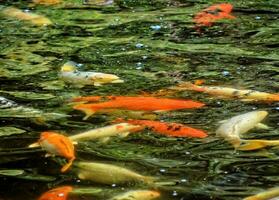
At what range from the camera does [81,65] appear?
571 centimetres

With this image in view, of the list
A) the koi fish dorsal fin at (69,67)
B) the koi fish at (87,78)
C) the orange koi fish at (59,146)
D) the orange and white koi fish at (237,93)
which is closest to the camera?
the orange koi fish at (59,146)

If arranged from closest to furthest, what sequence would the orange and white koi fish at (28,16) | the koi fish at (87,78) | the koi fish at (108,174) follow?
the koi fish at (108,174), the koi fish at (87,78), the orange and white koi fish at (28,16)

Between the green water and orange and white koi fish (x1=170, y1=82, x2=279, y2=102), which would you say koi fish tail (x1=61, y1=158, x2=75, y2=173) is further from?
orange and white koi fish (x1=170, y1=82, x2=279, y2=102)

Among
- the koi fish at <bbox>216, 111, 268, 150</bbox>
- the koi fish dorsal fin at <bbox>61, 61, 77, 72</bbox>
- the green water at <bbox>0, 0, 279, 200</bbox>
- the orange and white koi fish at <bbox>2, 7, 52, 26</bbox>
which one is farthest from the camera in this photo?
the orange and white koi fish at <bbox>2, 7, 52, 26</bbox>

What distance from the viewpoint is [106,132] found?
398 cm

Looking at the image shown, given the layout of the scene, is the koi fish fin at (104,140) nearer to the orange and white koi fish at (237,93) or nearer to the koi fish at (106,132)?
the koi fish at (106,132)

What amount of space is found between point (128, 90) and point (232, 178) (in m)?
1.72

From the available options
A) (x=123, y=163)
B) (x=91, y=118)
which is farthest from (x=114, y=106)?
(x=123, y=163)

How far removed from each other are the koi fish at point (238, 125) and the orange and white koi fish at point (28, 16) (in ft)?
12.1

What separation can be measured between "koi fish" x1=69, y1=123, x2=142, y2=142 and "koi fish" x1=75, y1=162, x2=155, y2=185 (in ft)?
1.50

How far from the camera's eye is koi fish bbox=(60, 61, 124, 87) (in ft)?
16.7

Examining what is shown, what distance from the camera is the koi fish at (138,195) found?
10.1 ft

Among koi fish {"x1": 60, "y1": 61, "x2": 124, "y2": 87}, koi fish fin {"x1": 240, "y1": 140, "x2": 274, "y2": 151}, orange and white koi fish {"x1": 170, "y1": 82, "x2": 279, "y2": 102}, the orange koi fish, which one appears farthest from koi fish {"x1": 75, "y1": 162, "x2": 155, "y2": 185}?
koi fish {"x1": 60, "y1": 61, "x2": 124, "y2": 87}

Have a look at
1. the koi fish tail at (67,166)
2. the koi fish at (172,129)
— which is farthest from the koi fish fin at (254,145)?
the koi fish tail at (67,166)
